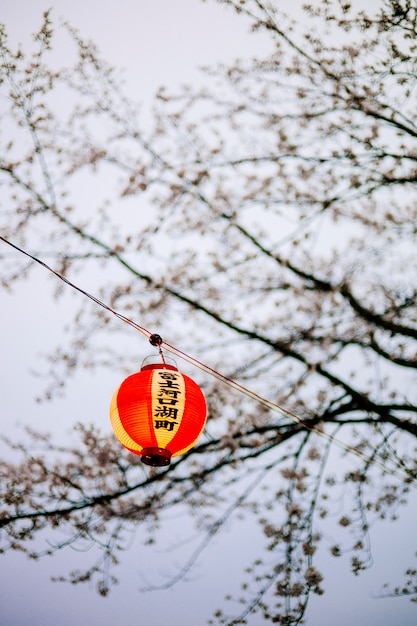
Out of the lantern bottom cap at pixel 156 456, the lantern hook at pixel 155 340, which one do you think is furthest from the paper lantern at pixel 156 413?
the lantern hook at pixel 155 340

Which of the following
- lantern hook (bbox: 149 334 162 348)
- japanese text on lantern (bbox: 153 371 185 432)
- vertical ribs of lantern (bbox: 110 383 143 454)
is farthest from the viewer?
lantern hook (bbox: 149 334 162 348)

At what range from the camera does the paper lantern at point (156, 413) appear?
361 centimetres

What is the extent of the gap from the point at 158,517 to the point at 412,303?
4583 millimetres

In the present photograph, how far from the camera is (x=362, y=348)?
5.77 metres

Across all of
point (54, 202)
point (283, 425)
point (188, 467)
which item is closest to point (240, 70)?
point (54, 202)

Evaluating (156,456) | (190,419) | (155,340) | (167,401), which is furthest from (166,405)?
(155,340)

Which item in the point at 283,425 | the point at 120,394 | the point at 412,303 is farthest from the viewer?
the point at 283,425

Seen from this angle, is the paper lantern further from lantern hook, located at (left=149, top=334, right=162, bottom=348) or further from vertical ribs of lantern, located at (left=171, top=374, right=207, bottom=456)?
lantern hook, located at (left=149, top=334, right=162, bottom=348)

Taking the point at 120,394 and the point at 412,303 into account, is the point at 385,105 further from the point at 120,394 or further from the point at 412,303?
the point at 120,394

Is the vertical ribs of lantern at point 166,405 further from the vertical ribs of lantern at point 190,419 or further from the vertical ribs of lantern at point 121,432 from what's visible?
the vertical ribs of lantern at point 121,432

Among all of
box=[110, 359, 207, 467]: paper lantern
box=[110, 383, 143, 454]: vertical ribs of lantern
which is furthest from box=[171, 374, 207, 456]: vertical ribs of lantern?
box=[110, 383, 143, 454]: vertical ribs of lantern

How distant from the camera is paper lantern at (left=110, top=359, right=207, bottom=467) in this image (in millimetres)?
3607

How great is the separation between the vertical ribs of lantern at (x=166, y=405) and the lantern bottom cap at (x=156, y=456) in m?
0.04

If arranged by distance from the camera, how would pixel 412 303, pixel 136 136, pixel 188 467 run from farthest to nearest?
pixel 188 467 → pixel 136 136 → pixel 412 303
